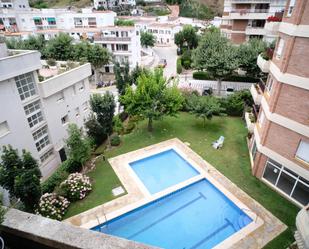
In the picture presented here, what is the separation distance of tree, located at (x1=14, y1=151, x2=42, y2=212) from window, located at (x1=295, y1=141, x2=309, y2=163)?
14644 mm

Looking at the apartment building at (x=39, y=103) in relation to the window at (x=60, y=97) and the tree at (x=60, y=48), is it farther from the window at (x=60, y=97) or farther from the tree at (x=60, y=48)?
the tree at (x=60, y=48)

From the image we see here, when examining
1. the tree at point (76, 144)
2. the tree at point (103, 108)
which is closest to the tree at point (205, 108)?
the tree at point (103, 108)

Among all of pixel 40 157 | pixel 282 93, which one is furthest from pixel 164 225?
pixel 40 157

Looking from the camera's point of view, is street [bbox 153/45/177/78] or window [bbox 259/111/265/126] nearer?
window [bbox 259/111/265/126]

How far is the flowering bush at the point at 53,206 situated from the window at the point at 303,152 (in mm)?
14609

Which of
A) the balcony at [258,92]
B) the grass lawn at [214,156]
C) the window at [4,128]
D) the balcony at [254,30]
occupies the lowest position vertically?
the grass lawn at [214,156]

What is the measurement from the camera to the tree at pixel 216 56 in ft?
88.1

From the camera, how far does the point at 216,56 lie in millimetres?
27016

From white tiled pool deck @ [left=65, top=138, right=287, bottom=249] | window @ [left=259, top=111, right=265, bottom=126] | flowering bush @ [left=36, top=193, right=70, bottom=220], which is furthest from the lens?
window @ [left=259, top=111, right=265, bottom=126]

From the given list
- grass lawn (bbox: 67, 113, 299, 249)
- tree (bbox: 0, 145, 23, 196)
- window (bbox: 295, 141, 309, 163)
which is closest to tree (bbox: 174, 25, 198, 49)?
grass lawn (bbox: 67, 113, 299, 249)

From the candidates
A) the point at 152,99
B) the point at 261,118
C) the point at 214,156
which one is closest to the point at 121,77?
the point at 152,99

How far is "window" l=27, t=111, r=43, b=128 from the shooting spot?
17.1 metres

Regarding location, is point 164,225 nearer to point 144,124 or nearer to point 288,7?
point 144,124

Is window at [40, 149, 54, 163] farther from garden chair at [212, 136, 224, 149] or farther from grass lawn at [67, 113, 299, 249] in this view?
garden chair at [212, 136, 224, 149]
